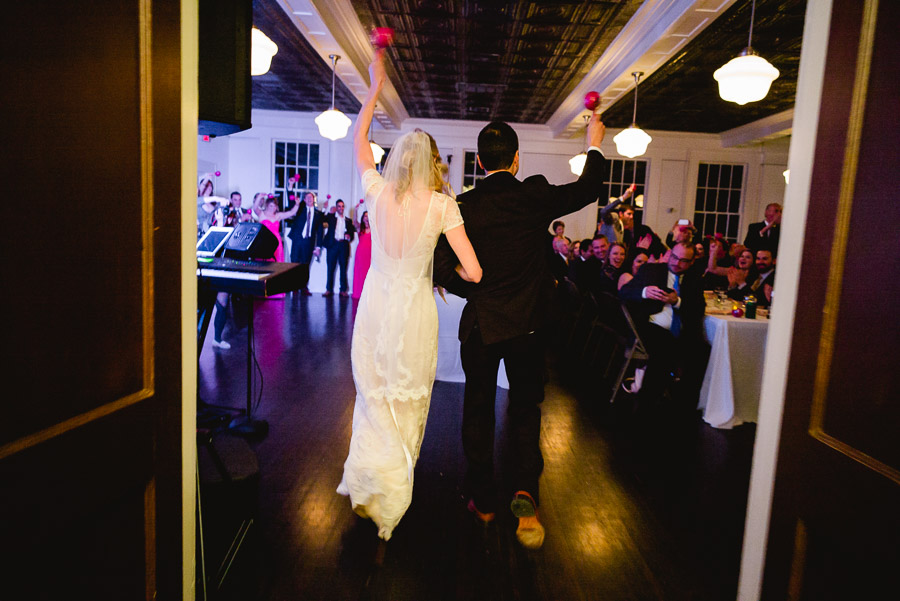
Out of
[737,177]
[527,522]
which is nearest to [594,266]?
[527,522]

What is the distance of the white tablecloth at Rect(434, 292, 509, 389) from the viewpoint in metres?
4.14

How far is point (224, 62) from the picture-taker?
1.65 meters

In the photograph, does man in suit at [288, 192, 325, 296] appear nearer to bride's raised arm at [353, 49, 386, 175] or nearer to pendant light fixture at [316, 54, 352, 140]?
pendant light fixture at [316, 54, 352, 140]

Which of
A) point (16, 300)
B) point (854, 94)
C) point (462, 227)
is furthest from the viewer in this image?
point (462, 227)

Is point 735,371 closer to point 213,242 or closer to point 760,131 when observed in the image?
point 213,242

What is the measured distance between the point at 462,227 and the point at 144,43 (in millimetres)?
1182

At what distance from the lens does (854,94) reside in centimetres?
90

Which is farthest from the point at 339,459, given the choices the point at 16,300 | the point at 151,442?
the point at 16,300

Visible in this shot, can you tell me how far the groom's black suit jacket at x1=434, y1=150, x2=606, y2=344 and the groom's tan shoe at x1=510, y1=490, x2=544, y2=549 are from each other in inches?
26.0

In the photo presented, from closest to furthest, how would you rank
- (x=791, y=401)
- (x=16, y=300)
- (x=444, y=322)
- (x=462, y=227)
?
(x=16, y=300) < (x=791, y=401) < (x=462, y=227) < (x=444, y=322)

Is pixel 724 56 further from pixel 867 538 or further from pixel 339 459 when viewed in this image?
pixel 867 538

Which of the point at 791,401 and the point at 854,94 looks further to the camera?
the point at 791,401

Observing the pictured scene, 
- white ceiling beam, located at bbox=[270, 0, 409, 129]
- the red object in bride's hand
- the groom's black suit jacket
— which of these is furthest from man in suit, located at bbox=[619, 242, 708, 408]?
white ceiling beam, located at bbox=[270, 0, 409, 129]

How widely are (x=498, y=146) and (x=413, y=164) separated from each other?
331 millimetres
